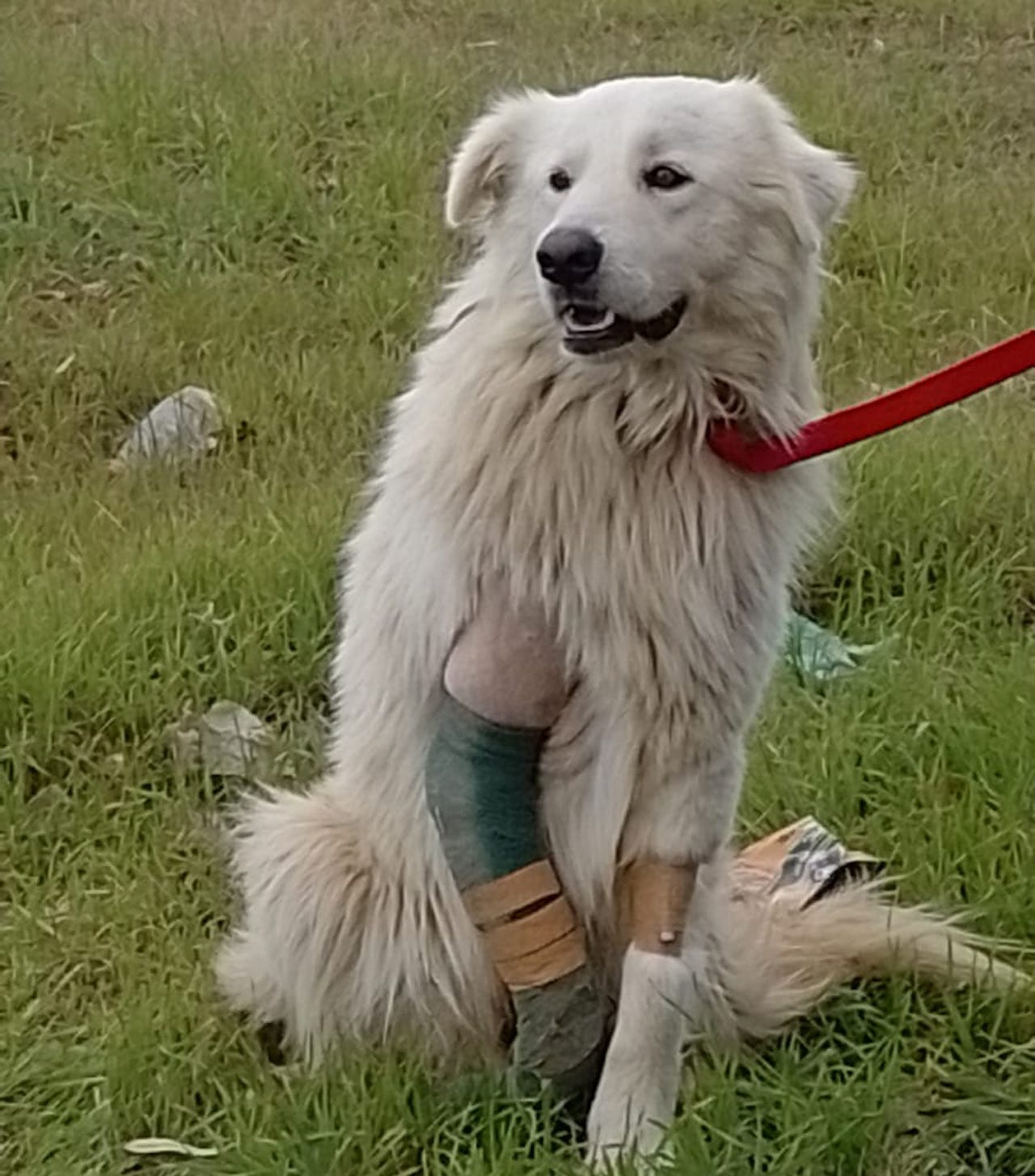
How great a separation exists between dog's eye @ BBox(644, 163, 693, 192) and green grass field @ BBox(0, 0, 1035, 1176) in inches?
45.4

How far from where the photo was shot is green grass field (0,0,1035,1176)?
269 cm

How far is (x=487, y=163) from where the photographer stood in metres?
2.59

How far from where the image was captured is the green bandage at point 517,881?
8.38 feet

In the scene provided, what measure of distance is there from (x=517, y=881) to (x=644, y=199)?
0.87 meters

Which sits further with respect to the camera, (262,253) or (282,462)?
(262,253)

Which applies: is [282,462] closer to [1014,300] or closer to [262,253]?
[262,253]

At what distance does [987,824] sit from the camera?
10.4 ft

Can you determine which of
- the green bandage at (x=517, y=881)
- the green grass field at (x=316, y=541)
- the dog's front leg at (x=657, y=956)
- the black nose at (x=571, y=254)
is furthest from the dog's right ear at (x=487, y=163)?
the green grass field at (x=316, y=541)

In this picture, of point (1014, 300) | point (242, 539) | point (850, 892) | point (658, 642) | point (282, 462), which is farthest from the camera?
point (1014, 300)

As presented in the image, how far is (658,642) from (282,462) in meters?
2.33

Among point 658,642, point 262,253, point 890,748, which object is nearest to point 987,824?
point 890,748

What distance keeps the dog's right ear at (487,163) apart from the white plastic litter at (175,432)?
228cm

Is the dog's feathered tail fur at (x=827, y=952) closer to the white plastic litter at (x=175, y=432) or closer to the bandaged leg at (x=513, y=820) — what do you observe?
the bandaged leg at (x=513, y=820)

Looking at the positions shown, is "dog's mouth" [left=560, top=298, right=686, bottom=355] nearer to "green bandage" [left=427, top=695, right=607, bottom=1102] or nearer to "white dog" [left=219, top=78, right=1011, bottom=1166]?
"white dog" [left=219, top=78, right=1011, bottom=1166]
